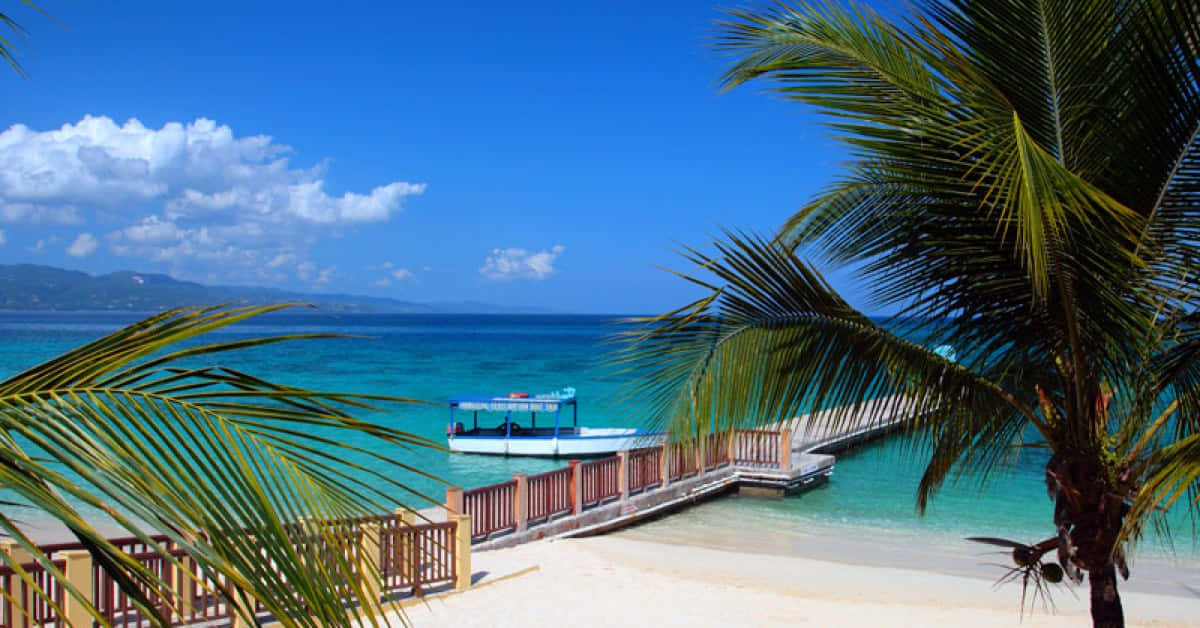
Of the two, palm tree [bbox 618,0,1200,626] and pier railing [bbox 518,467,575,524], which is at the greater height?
palm tree [bbox 618,0,1200,626]

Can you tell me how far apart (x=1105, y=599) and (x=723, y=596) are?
7582 millimetres

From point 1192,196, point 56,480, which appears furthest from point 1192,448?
point 56,480

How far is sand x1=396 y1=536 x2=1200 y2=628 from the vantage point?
36.1ft

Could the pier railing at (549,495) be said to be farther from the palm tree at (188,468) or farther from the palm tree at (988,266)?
the palm tree at (188,468)

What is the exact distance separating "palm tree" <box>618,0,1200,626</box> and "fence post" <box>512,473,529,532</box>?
9.94m

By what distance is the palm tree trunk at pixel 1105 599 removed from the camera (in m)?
4.99

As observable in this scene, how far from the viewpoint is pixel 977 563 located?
15617mm

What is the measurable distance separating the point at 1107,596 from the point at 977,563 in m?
11.6

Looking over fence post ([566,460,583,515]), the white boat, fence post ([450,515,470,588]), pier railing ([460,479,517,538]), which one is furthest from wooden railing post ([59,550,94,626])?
the white boat

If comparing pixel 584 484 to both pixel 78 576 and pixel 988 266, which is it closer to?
pixel 78 576

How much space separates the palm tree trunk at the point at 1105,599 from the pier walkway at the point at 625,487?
5.82m

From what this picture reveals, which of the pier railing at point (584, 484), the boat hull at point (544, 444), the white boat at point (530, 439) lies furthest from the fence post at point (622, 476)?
the boat hull at point (544, 444)

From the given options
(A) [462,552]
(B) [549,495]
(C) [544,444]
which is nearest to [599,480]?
(B) [549,495]

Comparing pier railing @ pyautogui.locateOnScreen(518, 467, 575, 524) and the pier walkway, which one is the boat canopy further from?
pier railing @ pyautogui.locateOnScreen(518, 467, 575, 524)
